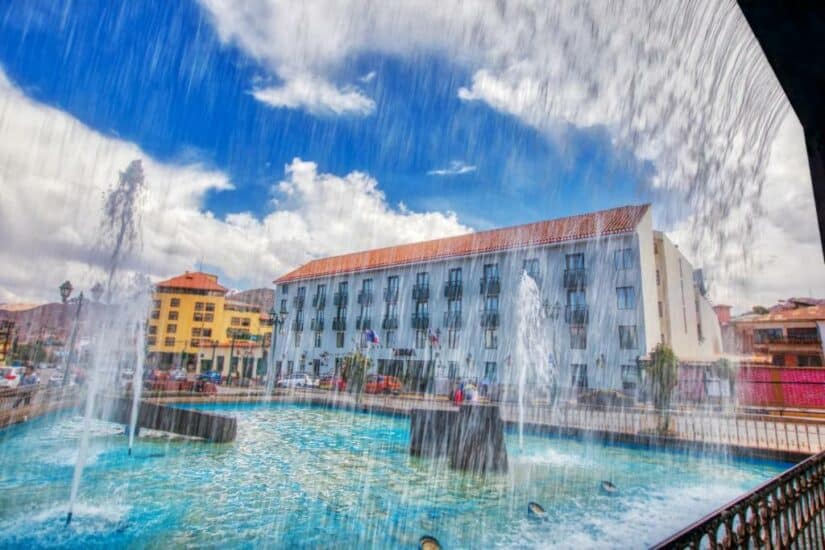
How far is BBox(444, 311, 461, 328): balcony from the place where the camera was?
115ft

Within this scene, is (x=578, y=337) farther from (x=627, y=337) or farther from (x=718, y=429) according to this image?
(x=718, y=429)

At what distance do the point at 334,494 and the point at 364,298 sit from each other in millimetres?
33036

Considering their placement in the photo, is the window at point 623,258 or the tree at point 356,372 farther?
the window at point 623,258

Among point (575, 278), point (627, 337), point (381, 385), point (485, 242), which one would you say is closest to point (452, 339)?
point (381, 385)

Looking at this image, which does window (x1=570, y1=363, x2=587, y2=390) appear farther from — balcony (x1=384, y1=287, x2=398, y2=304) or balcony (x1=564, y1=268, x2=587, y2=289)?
balcony (x1=384, y1=287, x2=398, y2=304)

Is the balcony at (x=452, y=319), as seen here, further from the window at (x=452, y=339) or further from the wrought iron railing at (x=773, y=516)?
the wrought iron railing at (x=773, y=516)

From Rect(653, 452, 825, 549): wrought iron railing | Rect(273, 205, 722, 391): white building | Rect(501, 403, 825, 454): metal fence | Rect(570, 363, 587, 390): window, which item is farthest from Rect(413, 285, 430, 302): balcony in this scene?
Rect(653, 452, 825, 549): wrought iron railing

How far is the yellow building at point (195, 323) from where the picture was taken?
58.7 metres

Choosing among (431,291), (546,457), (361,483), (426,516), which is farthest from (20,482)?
(431,291)

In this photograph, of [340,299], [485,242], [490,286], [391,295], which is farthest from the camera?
[340,299]

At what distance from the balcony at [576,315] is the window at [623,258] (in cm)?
340

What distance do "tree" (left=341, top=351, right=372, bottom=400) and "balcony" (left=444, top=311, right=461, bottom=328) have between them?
455 inches

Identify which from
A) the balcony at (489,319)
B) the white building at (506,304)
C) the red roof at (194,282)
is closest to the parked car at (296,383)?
the white building at (506,304)

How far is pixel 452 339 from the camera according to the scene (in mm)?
35062
